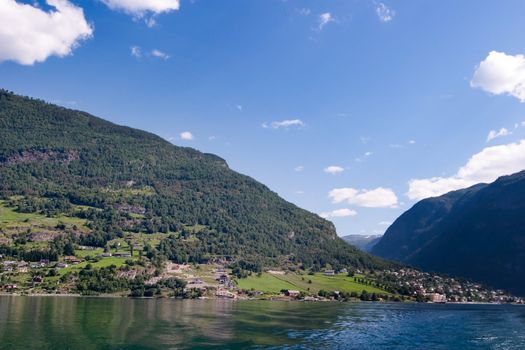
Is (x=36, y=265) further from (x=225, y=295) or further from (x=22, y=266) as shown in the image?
(x=225, y=295)

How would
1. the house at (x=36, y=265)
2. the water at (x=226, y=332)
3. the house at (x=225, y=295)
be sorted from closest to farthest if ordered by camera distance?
the water at (x=226, y=332) → the house at (x=36, y=265) → the house at (x=225, y=295)

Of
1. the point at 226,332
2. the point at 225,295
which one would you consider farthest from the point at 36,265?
the point at 226,332

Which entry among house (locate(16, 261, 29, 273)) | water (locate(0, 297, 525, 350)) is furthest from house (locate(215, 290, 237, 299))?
water (locate(0, 297, 525, 350))

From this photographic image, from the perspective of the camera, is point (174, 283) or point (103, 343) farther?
point (174, 283)

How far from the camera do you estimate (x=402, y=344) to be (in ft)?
257

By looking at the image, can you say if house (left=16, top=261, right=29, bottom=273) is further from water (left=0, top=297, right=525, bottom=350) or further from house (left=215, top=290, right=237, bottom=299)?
water (left=0, top=297, right=525, bottom=350)

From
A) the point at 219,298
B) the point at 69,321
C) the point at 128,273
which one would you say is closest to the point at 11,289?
the point at 128,273

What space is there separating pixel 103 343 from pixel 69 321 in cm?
2610

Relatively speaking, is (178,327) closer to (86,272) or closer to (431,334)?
→ (431,334)

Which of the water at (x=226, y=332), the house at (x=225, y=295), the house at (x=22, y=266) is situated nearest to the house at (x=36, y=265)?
the house at (x=22, y=266)

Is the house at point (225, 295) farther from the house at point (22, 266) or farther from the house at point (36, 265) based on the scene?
the house at point (22, 266)

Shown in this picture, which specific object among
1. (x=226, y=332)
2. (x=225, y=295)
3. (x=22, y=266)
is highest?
(x=22, y=266)

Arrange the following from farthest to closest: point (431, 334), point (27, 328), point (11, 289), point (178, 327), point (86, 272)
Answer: point (86, 272), point (11, 289), point (431, 334), point (178, 327), point (27, 328)

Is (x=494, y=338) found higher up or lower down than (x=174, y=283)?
lower down
